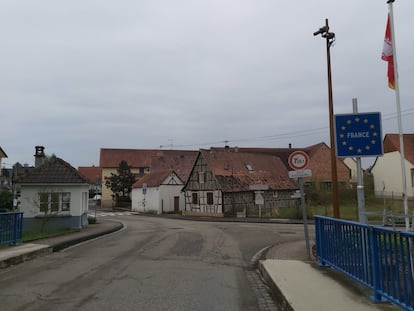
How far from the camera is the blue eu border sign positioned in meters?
7.73

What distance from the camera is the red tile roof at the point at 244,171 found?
41.4m

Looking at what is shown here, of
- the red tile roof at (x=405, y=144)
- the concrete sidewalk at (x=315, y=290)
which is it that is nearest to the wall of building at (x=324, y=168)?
the red tile roof at (x=405, y=144)

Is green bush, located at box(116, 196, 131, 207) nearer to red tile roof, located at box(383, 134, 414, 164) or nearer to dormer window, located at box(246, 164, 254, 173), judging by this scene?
dormer window, located at box(246, 164, 254, 173)

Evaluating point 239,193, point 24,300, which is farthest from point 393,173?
point 24,300

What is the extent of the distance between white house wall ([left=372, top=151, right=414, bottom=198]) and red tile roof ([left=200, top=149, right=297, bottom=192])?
463 inches

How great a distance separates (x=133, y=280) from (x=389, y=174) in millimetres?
47286

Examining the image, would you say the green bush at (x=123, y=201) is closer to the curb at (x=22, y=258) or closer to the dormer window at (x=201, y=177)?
the dormer window at (x=201, y=177)

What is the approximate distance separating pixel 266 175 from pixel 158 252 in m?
34.5

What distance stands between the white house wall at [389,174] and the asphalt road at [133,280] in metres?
39.0

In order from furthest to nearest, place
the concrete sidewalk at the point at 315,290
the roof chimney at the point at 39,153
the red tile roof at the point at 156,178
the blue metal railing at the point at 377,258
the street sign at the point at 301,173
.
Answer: the red tile roof at the point at 156,178, the roof chimney at the point at 39,153, the street sign at the point at 301,173, the concrete sidewalk at the point at 315,290, the blue metal railing at the point at 377,258

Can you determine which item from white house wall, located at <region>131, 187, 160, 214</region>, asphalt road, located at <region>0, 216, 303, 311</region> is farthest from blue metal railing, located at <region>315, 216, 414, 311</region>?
white house wall, located at <region>131, 187, 160, 214</region>

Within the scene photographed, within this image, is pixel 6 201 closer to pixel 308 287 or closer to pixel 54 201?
pixel 54 201

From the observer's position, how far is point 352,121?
308 inches

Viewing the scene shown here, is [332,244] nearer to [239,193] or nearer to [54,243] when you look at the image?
[54,243]
